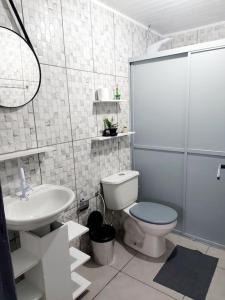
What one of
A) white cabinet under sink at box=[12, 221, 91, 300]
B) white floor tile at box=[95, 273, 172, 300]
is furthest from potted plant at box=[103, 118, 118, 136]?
white floor tile at box=[95, 273, 172, 300]

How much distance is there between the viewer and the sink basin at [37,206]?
3.74 feet

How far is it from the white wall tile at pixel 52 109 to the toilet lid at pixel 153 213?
970 mm

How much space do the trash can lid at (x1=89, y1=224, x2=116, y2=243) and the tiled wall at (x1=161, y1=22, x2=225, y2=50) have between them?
243 centimetres

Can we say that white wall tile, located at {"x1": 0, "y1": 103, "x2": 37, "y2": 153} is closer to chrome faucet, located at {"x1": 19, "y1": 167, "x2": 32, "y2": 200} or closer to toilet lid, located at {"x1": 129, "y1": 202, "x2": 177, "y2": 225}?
chrome faucet, located at {"x1": 19, "y1": 167, "x2": 32, "y2": 200}

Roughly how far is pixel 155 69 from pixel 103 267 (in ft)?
6.62

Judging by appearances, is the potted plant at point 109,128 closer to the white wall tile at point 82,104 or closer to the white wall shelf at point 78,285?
the white wall tile at point 82,104

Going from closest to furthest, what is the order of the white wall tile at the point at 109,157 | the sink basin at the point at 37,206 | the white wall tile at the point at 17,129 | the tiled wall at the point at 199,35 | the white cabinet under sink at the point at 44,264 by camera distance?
the sink basin at the point at 37,206, the white cabinet under sink at the point at 44,264, the white wall tile at the point at 17,129, the white wall tile at the point at 109,157, the tiled wall at the point at 199,35

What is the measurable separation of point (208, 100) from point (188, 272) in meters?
1.54

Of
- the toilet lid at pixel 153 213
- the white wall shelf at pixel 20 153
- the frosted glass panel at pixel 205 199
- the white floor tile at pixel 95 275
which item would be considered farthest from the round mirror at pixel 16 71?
the frosted glass panel at pixel 205 199

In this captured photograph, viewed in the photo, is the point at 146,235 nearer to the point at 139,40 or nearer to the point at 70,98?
the point at 70,98

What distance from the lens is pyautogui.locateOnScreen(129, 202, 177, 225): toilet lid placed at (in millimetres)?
1967

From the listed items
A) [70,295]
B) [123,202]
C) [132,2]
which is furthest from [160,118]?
[70,295]

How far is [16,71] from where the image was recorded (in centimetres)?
140

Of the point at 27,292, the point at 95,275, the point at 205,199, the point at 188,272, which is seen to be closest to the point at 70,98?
the point at 27,292
